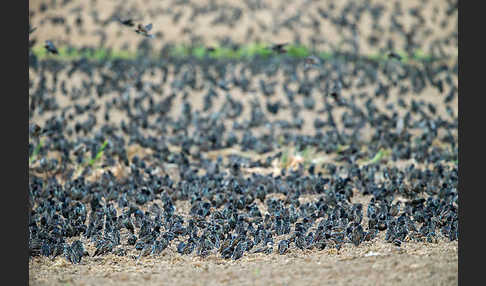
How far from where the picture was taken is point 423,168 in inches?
401

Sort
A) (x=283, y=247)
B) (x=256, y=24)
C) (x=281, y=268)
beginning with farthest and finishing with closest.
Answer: (x=256, y=24), (x=283, y=247), (x=281, y=268)

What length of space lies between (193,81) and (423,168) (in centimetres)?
621

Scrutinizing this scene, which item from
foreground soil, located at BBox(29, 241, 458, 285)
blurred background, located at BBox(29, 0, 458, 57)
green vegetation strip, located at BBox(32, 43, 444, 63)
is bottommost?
foreground soil, located at BBox(29, 241, 458, 285)

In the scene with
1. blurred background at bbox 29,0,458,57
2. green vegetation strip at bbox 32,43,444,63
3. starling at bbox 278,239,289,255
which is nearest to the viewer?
starling at bbox 278,239,289,255

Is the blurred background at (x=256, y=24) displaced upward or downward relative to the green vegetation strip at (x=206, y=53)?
upward

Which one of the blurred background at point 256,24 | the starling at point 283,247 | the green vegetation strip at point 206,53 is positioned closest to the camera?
the starling at point 283,247

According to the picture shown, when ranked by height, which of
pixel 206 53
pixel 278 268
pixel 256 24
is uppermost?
pixel 256 24

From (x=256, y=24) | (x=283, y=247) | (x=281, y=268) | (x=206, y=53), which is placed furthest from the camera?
(x=256, y=24)

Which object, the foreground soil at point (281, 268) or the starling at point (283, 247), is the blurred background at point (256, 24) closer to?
the starling at point (283, 247)

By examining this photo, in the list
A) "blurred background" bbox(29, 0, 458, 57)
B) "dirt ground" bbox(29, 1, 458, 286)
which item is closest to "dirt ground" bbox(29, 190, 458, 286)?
"dirt ground" bbox(29, 1, 458, 286)

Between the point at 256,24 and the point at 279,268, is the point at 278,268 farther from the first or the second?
the point at 256,24

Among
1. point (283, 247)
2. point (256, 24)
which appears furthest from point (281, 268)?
point (256, 24)

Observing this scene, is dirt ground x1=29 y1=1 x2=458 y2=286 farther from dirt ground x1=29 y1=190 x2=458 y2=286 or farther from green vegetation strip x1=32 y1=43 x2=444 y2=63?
green vegetation strip x1=32 y1=43 x2=444 y2=63

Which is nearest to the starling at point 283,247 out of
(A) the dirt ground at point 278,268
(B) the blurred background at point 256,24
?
(A) the dirt ground at point 278,268
